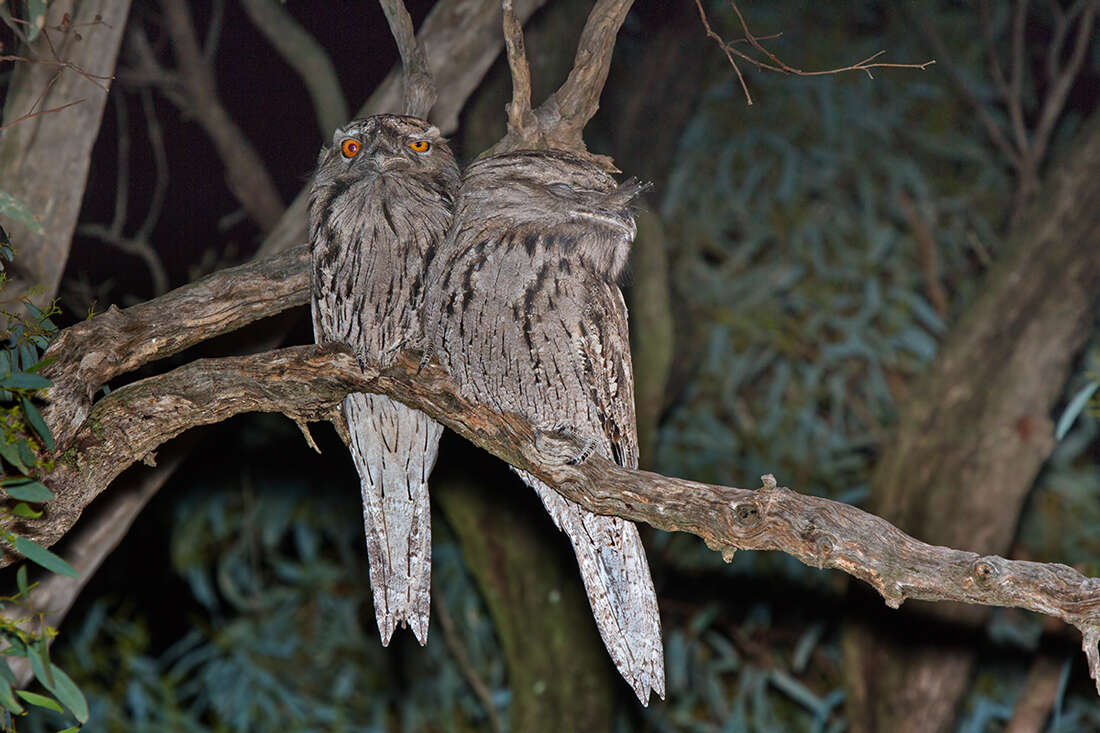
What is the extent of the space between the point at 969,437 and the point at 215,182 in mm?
2747

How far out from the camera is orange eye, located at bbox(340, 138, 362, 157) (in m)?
2.06

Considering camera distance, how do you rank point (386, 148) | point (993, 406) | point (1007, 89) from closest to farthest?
point (386, 148) < point (993, 406) < point (1007, 89)

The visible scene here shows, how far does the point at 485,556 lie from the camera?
334 cm

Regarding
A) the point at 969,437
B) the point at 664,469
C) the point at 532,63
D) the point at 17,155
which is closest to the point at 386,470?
the point at 17,155

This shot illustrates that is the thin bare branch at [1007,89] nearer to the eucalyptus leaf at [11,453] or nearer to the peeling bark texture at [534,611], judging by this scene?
the peeling bark texture at [534,611]

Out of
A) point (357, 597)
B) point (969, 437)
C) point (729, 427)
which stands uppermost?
point (969, 437)

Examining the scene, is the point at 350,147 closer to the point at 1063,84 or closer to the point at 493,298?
the point at 493,298

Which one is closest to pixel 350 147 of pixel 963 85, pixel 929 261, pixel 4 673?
pixel 4 673

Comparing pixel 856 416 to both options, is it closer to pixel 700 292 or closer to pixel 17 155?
pixel 700 292

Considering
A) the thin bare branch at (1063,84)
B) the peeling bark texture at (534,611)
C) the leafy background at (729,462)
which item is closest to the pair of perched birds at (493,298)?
the peeling bark texture at (534,611)

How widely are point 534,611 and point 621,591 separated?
121 centimetres

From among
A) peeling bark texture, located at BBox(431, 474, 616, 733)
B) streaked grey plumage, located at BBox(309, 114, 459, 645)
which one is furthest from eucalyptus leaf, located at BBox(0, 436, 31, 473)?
peeling bark texture, located at BBox(431, 474, 616, 733)

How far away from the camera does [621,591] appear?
2.11 meters

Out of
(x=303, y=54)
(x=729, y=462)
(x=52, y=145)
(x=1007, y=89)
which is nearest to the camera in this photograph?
(x=52, y=145)
